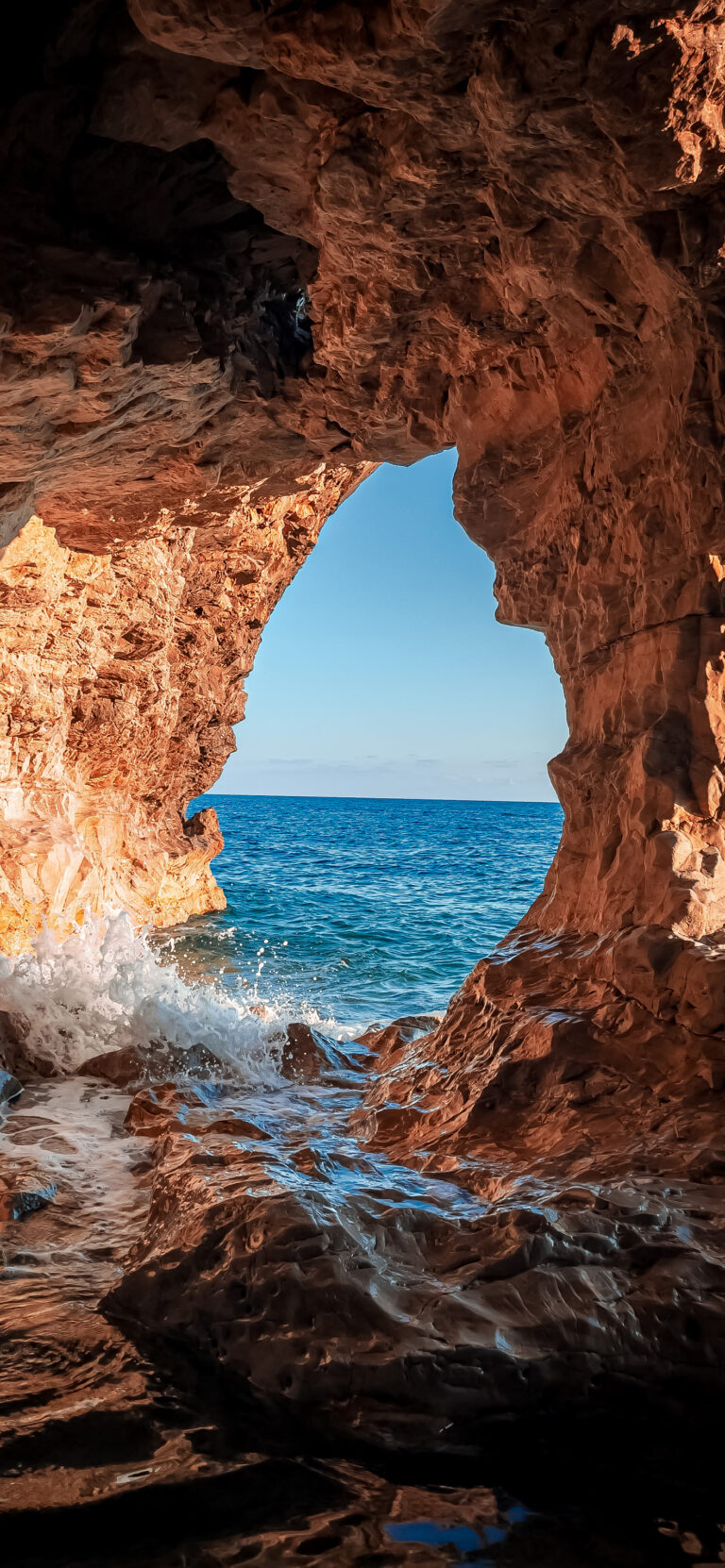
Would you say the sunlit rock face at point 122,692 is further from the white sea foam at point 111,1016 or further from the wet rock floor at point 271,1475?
the wet rock floor at point 271,1475

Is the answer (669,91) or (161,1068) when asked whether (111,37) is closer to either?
(669,91)

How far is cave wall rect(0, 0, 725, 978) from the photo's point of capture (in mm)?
2381

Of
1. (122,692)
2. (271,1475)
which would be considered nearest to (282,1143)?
(271,1475)

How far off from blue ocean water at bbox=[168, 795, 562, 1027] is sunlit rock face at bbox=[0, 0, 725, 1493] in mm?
5239

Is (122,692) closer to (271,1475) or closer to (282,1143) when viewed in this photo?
(282,1143)

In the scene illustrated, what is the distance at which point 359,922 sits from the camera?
15789 mm

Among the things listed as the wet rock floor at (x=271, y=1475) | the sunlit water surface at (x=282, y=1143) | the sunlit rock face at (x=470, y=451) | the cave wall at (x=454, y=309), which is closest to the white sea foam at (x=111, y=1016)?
the sunlit water surface at (x=282, y=1143)

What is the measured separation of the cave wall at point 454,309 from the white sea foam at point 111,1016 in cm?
262

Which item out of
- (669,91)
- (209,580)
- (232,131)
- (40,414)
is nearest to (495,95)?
(669,91)

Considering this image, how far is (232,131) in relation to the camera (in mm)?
3008

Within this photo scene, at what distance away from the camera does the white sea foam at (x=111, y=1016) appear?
599cm

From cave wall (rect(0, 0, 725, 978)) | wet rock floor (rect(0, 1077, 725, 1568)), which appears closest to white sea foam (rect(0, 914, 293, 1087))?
cave wall (rect(0, 0, 725, 978))

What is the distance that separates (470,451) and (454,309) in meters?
0.89

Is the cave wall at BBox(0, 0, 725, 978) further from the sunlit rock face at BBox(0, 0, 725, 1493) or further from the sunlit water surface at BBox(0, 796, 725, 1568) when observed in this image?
the sunlit water surface at BBox(0, 796, 725, 1568)
